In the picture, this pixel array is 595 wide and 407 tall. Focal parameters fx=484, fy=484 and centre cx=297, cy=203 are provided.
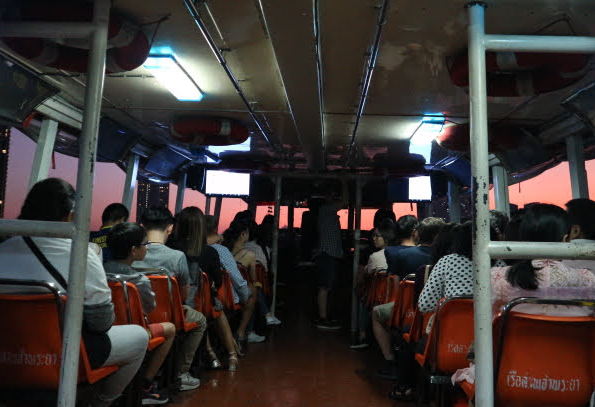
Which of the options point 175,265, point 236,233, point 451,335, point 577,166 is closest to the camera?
point 451,335

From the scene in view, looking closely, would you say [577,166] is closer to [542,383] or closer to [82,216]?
[542,383]

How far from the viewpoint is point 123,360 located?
257cm

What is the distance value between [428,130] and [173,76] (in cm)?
352

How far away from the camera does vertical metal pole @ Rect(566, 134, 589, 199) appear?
18.1 ft

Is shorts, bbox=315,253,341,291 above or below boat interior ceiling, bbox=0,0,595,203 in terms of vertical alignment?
below

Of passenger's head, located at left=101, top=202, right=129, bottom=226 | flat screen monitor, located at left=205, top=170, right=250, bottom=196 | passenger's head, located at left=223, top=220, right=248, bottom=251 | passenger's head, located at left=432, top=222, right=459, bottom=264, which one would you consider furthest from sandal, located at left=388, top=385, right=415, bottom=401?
flat screen monitor, located at left=205, top=170, right=250, bottom=196

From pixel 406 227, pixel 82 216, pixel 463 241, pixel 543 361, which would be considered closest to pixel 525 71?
pixel 463 241

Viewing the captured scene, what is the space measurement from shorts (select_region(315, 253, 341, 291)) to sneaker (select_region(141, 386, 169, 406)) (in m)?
3.90

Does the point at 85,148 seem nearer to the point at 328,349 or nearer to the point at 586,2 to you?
the point at 586,2

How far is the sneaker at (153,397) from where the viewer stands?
359cm

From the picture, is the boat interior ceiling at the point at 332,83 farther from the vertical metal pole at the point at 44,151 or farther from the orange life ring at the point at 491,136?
the vertical metal pole at the point at 44,151

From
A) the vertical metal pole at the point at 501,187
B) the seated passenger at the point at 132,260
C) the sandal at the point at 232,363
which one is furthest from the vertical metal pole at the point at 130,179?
the vertical metal pole at the point at 501,187

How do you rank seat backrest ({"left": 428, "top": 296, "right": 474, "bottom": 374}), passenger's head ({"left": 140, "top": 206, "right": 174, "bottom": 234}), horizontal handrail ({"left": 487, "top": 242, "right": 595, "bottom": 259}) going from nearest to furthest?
horizontal handrail ({"left": 487, "top": 242, "right": 595, "bottom": 259}) → seat backrest ({"left": 428, "top": 296, "right": 474, "bottom": 374}) → passenger's head ({"left": 140, "top": 206, "right": 174, "bottom": 234})

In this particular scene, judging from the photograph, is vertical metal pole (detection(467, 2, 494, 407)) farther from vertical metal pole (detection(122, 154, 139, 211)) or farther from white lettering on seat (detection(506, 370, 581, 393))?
vertical metal pole (detection(122, 154, 139, 211))
